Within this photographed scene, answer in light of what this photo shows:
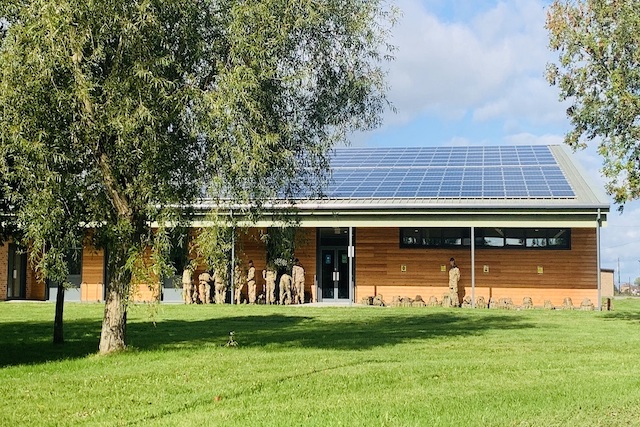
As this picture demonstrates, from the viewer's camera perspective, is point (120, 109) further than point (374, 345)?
No

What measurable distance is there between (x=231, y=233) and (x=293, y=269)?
50.1 feet

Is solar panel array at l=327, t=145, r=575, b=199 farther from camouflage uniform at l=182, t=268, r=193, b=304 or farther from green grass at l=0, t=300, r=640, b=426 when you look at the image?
green grass at l=0, t=300, r=640, b=426

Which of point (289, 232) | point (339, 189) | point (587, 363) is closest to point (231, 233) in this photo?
point (289, 232)

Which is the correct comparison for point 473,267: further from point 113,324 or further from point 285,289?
point 113,324

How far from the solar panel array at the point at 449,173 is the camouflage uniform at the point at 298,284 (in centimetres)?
305

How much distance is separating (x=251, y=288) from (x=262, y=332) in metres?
10.2

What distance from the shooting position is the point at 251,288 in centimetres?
2772

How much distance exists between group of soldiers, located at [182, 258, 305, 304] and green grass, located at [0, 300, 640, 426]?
7973 millimetres

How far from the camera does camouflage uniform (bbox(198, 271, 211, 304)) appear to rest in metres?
27.9

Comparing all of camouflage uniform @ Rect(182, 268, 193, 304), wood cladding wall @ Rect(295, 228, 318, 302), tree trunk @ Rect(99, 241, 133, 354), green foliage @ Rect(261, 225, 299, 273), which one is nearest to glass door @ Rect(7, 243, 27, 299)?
camouflage uniform @ Rect(182, 268, 193, 304)

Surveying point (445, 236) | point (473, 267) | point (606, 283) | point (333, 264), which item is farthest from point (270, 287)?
point (606, 283)

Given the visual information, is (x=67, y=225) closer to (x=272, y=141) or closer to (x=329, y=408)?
(x=272, y=141)

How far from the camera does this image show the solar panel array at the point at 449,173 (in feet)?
84.8

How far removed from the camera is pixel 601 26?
17953mm
